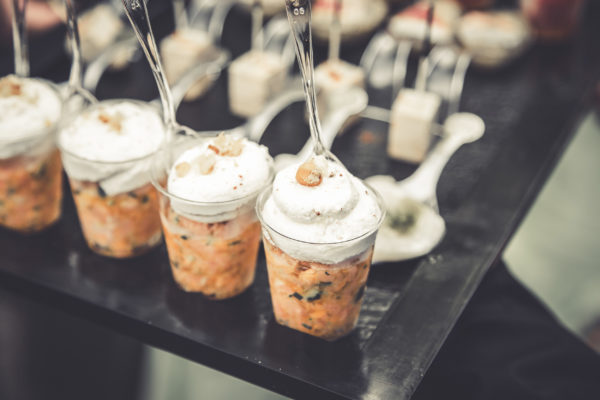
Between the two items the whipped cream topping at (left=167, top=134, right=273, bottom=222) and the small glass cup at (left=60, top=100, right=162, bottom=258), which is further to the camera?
the small glass cup at (left=60, top=100, right=162, bottom=258)

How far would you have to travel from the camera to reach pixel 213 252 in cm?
97

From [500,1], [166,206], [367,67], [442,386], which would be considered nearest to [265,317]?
[166,206]

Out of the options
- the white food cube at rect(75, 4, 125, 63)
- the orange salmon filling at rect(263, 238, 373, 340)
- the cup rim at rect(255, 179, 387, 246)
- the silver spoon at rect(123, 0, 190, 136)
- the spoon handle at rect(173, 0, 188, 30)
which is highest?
the silver spoon at rect(123, 0, 190, 136)

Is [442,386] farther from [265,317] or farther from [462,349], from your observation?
[265,317]

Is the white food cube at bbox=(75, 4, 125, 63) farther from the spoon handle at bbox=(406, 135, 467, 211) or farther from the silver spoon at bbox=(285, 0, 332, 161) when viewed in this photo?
the silver spoon at bbox=(285, 0, 332, 161)

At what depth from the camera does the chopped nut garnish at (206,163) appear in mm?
919

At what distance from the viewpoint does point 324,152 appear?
36.6 inches

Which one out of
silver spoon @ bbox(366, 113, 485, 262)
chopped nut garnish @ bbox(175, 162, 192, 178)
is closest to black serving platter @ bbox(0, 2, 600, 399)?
silver spoon @ bbox(366, 113, 485, 262)

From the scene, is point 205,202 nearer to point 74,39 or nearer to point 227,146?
point 227,146

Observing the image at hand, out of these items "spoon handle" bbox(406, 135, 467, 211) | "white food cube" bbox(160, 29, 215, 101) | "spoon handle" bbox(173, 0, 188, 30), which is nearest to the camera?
"spoon handle" bbox(406, 135, 467, 211)

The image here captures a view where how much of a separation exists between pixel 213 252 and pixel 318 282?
0.19m

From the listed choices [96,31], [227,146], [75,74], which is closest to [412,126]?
[227,146]

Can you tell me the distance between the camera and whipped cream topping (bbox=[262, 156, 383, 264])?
0.85 metres

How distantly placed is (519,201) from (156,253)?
0.75 m
